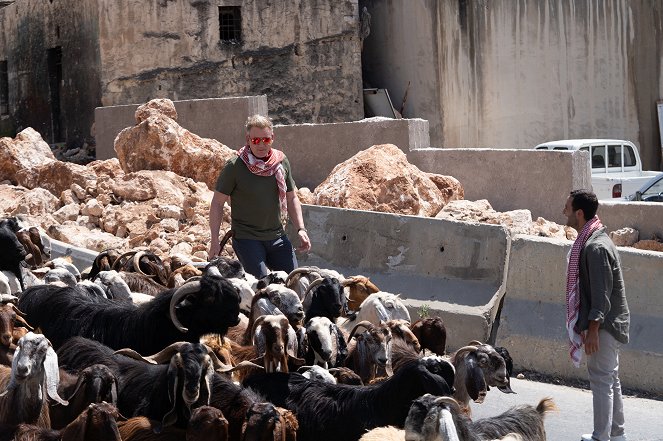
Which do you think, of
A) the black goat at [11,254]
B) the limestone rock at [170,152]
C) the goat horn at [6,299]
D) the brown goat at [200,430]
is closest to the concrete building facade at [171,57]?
the limestone rock at [170,152]

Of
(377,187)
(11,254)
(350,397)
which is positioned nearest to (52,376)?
(350,397)

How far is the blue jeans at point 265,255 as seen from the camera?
32.9 feet

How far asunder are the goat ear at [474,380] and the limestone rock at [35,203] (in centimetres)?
892

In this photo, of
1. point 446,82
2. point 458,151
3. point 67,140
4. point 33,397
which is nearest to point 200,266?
point 33,397

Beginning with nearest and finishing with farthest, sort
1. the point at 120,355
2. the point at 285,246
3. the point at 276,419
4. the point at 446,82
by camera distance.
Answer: the point at 276,419 < the point at 120,355 < the point at 285,246 < the point at 446,82

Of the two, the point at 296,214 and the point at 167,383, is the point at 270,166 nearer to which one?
the point at 296,214

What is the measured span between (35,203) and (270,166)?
623 cm

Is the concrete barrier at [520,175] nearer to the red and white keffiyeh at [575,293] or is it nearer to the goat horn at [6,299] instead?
the red and white keffiyeh at [575,293]

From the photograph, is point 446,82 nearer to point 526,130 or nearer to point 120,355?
point 526,130

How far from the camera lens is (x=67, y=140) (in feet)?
76.8

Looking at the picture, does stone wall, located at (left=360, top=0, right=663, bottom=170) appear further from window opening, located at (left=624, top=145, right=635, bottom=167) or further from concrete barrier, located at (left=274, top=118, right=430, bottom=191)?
concrete barrier, located at (left=274, top=118, right=430, bottom=191)

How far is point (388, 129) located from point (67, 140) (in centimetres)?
835

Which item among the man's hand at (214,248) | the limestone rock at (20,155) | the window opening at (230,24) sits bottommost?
the man's hand at (214,248)

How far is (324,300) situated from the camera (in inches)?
346
